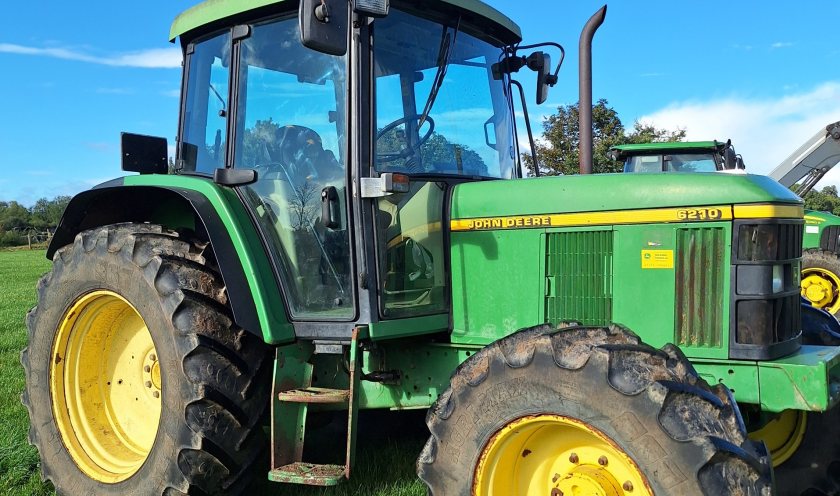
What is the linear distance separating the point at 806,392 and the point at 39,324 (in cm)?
375

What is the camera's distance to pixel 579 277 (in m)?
3.26

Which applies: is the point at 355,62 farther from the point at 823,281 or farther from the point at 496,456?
the point at 823,281

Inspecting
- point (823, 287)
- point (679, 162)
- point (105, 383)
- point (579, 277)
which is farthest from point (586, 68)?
point (823, 287)

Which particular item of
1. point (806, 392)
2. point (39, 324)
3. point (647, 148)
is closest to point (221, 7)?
point (39, 324)

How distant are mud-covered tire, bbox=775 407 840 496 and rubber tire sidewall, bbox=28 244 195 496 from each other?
2.86 metres

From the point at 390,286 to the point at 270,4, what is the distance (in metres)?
1.45

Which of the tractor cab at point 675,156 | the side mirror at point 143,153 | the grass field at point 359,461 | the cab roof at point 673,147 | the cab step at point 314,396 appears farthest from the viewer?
the tractor cab at point 675,156

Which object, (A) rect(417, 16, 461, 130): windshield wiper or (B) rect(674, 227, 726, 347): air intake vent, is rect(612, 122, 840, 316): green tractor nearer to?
(A) rect(417, 16, 461, 130): windshield wiper

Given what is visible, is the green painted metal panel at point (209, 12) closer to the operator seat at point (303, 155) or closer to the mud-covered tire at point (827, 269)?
the operator seat at point (303, 155)

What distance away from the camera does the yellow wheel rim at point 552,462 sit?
2.55 meters

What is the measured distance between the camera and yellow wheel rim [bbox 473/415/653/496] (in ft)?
8.36

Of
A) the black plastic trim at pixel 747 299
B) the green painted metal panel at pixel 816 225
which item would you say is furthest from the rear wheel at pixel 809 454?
the green painted metal panel at pixel 816 225

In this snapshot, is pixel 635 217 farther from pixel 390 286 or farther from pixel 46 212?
pixel 46 212

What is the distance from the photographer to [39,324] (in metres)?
4.00
